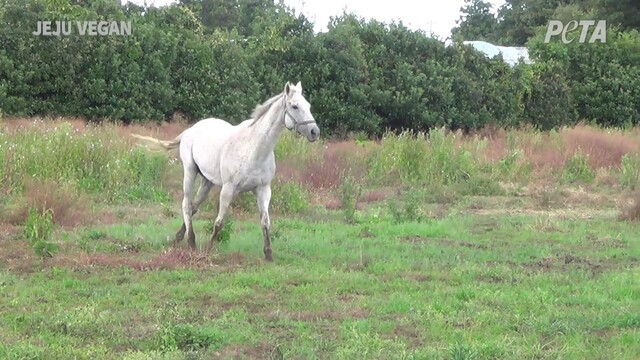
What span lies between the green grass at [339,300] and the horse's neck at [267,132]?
1.17 meters

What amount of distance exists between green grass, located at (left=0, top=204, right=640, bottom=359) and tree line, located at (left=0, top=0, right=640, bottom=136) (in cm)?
1192

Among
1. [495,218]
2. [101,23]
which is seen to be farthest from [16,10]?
[495,218]

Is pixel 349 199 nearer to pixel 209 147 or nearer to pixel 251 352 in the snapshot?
pixel 209 147

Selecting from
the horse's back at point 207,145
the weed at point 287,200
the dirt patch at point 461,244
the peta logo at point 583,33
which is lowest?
the weed at point 287,200

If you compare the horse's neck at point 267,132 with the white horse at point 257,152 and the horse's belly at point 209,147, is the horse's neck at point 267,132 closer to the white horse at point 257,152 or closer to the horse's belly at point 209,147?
the white horse at point 257,152

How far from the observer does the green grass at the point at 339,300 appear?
21.5 ft

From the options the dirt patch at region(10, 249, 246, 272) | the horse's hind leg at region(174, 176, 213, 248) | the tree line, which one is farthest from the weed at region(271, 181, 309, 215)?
the tree line

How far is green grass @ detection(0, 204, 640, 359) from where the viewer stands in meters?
6.56

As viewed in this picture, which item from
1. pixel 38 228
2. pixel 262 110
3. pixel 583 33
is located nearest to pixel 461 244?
pixel 262 110

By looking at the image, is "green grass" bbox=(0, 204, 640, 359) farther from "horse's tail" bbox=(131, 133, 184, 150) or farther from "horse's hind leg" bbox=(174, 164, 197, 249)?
"horse's tail" bbox=(131, 133, 184, 150)

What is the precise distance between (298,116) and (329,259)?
1659 mm

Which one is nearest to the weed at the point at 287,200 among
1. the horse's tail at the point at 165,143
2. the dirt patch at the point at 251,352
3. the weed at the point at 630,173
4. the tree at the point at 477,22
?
the horse's tail at the point at 165,143

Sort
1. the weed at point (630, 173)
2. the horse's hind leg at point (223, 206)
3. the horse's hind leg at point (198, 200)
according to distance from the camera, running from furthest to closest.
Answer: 1. the weed at point (630, 173)
2. the horse's hind leg at point (198, 200)
3. the horse's hind leg at point (223, 206)

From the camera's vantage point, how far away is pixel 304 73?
27.4 metres
